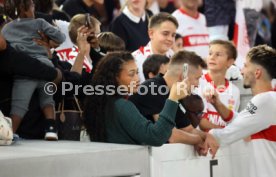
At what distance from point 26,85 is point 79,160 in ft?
3.66

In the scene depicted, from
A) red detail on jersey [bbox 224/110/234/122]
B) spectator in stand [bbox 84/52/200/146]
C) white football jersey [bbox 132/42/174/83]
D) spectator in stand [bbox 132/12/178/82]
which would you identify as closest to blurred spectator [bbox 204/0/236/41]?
spectator in stand [bbox 132/12/178/82]

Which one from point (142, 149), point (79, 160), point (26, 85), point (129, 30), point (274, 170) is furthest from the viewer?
point (129, 30)

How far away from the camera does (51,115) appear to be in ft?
19.0

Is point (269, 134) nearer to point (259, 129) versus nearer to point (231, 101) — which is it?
point (259, 129)

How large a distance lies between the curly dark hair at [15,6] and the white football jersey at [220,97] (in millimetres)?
2180

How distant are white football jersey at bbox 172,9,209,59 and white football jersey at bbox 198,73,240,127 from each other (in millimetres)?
1610

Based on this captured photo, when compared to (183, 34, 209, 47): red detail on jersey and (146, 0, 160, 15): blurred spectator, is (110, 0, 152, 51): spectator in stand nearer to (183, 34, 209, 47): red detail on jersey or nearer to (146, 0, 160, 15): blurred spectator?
(183, 34, 209, 47): red detail on jersey

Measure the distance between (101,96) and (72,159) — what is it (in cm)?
90

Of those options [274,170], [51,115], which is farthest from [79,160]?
[274,170]

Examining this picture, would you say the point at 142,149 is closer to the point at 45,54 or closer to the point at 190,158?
the point at 190,158

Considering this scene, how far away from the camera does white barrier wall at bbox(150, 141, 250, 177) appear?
17.7ft

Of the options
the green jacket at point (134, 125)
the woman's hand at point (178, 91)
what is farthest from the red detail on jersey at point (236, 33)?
the green jacket at point (134, 125)

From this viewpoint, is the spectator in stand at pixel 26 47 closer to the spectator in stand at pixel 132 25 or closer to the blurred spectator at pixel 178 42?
the spectator in stand at pixel 132 25

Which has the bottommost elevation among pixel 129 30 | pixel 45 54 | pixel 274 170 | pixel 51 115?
pixel 274 170
